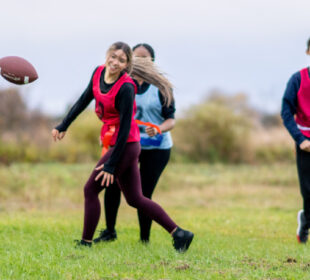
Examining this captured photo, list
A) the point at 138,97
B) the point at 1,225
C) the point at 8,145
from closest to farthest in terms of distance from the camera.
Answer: the point at 138,97, the point at 1,225, the point at 8,145

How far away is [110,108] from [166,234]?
10.5 ft

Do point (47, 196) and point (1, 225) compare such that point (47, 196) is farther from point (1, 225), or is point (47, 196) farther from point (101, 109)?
point (101, 109)

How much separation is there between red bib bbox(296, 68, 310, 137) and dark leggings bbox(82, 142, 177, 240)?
2.18 meters

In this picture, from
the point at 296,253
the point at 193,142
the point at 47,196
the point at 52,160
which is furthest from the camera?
the point at 193,142

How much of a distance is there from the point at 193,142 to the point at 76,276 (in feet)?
72.7

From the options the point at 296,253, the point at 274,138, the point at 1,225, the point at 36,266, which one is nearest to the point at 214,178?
the point at 274,138

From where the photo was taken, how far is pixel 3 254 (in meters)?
5.20

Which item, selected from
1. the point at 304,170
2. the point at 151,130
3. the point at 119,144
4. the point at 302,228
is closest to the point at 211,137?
the point at 302,228

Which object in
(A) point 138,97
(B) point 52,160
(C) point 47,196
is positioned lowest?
→ (B) point 52,160

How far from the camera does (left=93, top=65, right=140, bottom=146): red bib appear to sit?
528 cm

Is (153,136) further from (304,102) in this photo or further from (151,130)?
(304,102)

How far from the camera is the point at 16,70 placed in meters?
5.58

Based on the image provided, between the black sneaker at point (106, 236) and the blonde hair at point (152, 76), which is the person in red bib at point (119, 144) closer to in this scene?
the blonde hair at point (152, 76)

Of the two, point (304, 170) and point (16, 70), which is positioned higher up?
point (16, 70)
